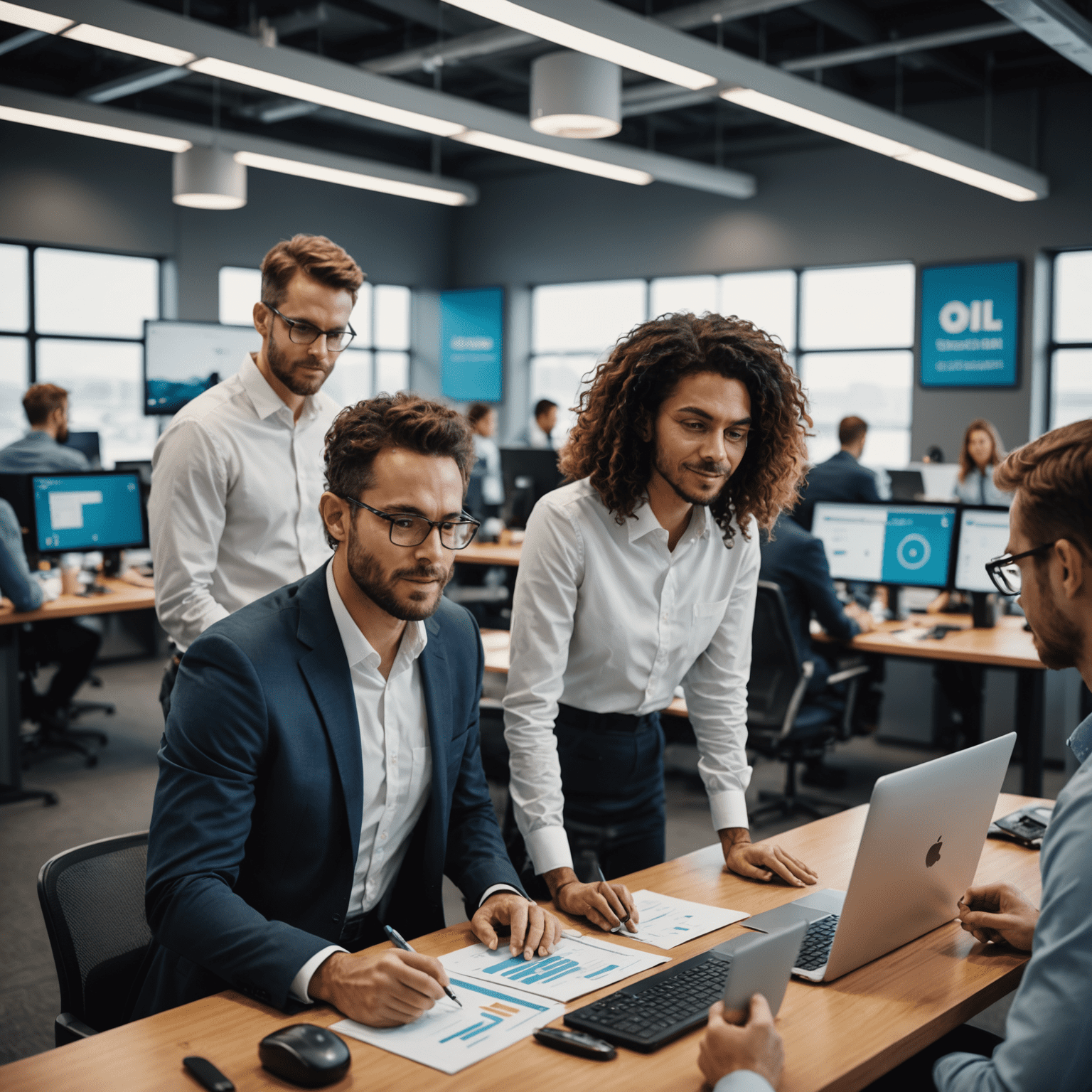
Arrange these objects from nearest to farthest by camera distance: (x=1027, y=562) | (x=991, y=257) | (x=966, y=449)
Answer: (x=1027, y=562), (x=966, y=449), (x=991, y=257)

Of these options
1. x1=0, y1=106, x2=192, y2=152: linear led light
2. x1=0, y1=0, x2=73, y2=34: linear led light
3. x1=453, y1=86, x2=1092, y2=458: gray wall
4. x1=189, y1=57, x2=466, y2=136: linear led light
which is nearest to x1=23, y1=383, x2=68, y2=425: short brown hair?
x1=0, y1=106, x2=192, y2=152: linear led light

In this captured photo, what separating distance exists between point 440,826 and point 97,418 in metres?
8.48

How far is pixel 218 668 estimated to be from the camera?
1440 millimetres

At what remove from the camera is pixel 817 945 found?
153 cm

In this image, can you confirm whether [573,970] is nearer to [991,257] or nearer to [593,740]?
[593,740]

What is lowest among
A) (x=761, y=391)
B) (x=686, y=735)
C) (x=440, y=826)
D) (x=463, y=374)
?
(x=686, y=735)

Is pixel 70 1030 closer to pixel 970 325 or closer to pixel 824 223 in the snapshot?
pixel 970 325

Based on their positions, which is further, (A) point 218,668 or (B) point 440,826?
(B) point 440,826

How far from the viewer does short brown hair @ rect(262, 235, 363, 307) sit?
97.0 inches

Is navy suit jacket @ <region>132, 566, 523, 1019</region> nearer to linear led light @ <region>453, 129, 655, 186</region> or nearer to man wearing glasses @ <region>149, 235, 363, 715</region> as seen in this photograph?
man wearing glasses @ <region>149, 235, 363, 715</region>

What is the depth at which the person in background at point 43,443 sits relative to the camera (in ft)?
18.0

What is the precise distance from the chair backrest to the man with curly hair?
1.68m

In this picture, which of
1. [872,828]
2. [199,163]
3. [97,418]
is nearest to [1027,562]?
[872,828]

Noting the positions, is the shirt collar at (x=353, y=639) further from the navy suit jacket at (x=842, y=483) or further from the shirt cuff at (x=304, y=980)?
the navy suit jacket at (x=842, y=483)
